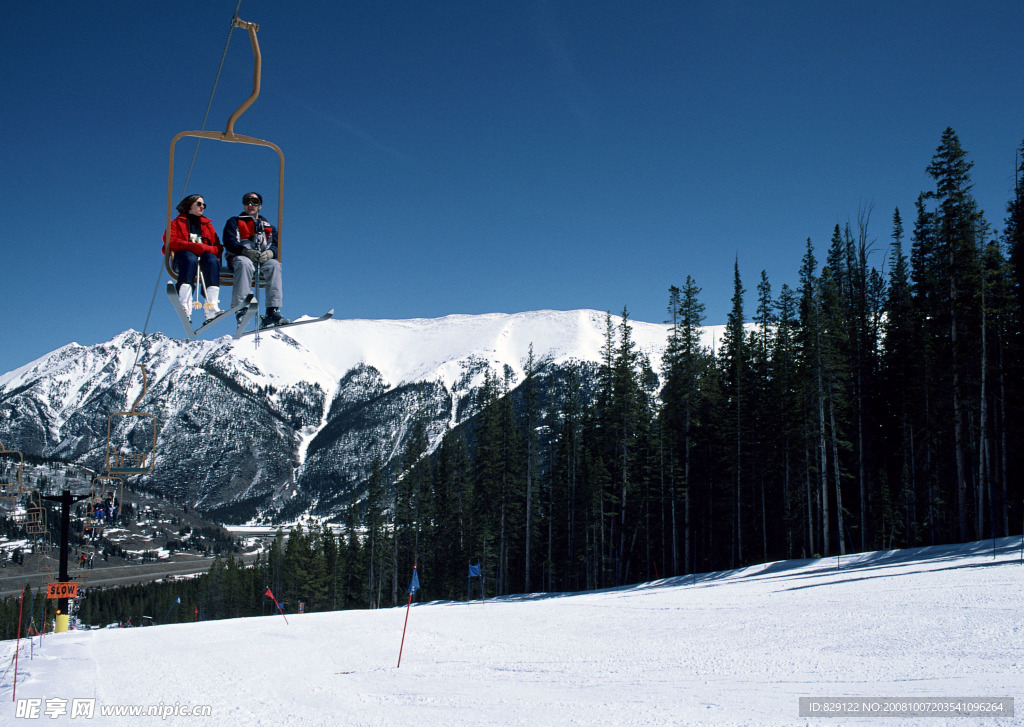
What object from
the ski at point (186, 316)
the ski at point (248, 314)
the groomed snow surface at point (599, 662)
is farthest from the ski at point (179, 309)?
the groomed snow surface at point (599, 662)

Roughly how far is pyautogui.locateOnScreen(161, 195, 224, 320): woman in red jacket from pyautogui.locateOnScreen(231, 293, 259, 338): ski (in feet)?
0.84

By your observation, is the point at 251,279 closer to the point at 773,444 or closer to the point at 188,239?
the point at 188,239

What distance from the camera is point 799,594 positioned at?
50.2 feet

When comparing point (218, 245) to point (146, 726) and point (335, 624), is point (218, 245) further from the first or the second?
point (335, 624)

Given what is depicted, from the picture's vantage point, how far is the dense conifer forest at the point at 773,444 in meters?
27.2

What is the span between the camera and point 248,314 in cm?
635

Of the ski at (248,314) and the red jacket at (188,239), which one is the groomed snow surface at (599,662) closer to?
the ski at (248,314)

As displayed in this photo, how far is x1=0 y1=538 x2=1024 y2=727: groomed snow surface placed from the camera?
7137 mm

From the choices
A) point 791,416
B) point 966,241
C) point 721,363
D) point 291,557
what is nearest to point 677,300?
point 721,363

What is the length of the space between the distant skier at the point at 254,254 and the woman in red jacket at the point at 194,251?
0.53 feet
